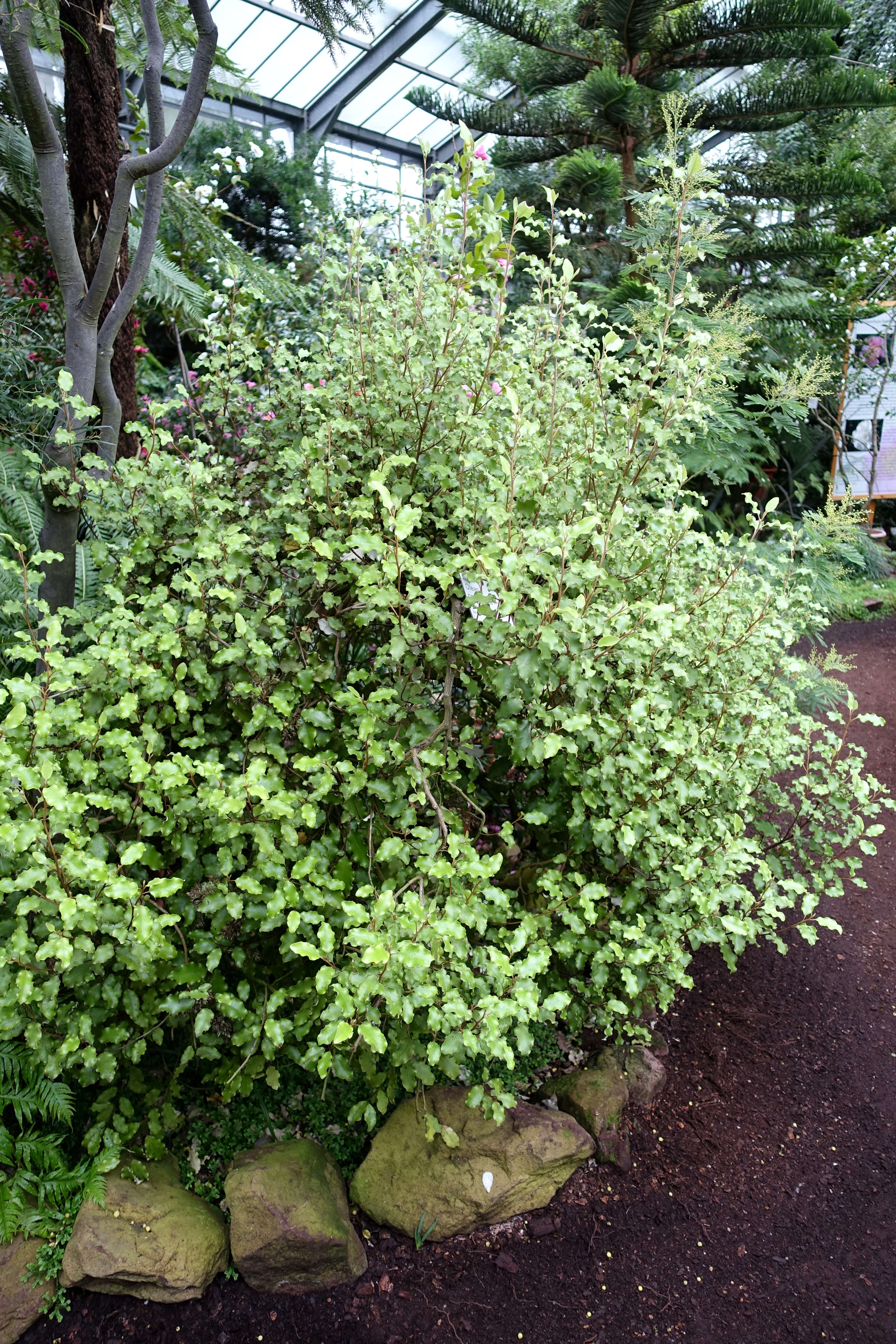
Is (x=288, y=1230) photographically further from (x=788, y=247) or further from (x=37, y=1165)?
(x=788, y=247)

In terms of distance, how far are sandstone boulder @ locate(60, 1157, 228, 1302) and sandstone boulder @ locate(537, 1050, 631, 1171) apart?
84 centimetres

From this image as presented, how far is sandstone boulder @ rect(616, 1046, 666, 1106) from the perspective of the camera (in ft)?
Answer: 7.20

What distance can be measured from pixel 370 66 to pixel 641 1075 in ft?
41.1

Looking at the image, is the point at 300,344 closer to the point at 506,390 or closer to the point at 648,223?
the point at 648,223

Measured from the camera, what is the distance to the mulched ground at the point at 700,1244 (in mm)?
1646

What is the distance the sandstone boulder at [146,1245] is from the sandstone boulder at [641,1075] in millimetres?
1042

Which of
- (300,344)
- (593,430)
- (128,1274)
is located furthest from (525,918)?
(300,344)

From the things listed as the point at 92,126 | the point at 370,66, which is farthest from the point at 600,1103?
the point at 370,66

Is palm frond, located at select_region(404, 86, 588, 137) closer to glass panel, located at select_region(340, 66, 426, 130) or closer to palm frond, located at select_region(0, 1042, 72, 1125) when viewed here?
glass panel, located at select_region(340, 66, 426, 130)

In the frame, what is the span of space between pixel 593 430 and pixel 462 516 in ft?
1.63

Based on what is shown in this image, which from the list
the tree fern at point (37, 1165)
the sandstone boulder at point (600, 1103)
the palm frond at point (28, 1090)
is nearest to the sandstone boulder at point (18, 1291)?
the tree fern at point (37, 1165)

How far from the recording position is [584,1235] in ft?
6.12

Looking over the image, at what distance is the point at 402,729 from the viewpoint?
69.4 inches

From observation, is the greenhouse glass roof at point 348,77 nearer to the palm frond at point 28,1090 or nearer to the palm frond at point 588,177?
the palm frond at point 588,177
